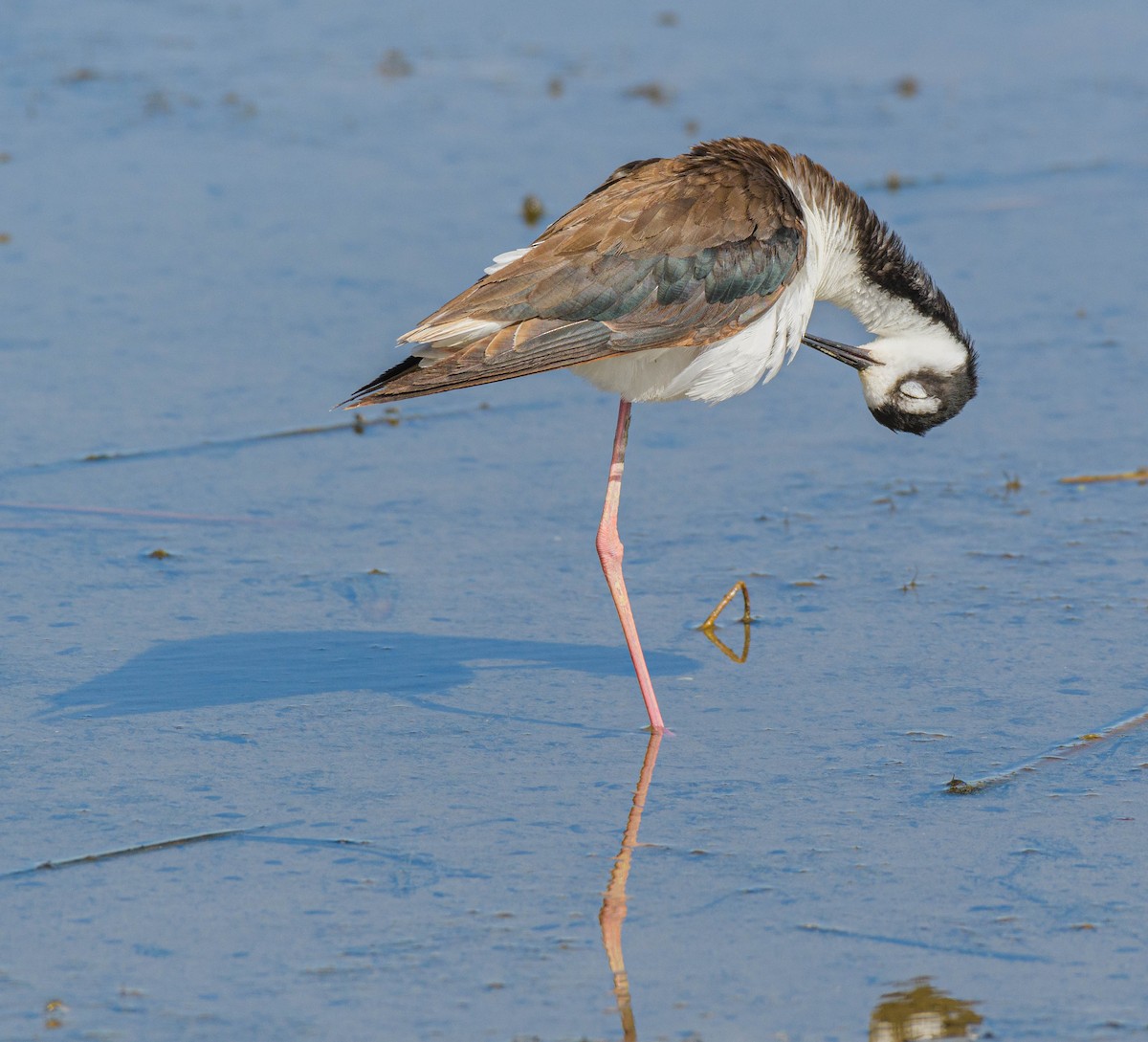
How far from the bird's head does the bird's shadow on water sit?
1153 mm

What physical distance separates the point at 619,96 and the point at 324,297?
3536mm

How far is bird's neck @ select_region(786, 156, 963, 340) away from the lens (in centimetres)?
571

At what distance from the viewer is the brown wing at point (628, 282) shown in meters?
5.06

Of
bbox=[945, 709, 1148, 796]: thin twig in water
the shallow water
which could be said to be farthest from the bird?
bbox=[945, 709, 1148, 796]: thin twig in water

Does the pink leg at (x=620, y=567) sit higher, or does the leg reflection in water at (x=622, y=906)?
the pink leg at (x=620, y=567)

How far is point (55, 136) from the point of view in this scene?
10.5 metres

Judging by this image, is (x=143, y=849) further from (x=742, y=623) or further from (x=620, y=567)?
(x=742, y=623)

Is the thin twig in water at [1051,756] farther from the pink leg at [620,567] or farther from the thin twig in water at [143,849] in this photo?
the thin twig in water at [143,849]

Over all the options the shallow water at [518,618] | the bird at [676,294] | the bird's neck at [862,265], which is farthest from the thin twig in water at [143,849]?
the bird's neck at [862,265]

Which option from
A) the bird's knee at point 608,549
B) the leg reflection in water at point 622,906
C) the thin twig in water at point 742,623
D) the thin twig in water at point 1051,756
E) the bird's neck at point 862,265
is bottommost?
the leg reflection in water at point 622,906

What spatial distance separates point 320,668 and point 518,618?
67 centimetres

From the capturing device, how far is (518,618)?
582 cm

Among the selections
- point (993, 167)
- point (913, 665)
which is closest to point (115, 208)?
point (993, 167)

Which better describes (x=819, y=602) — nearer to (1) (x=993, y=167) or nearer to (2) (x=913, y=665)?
(2) (x=913, y=665)
